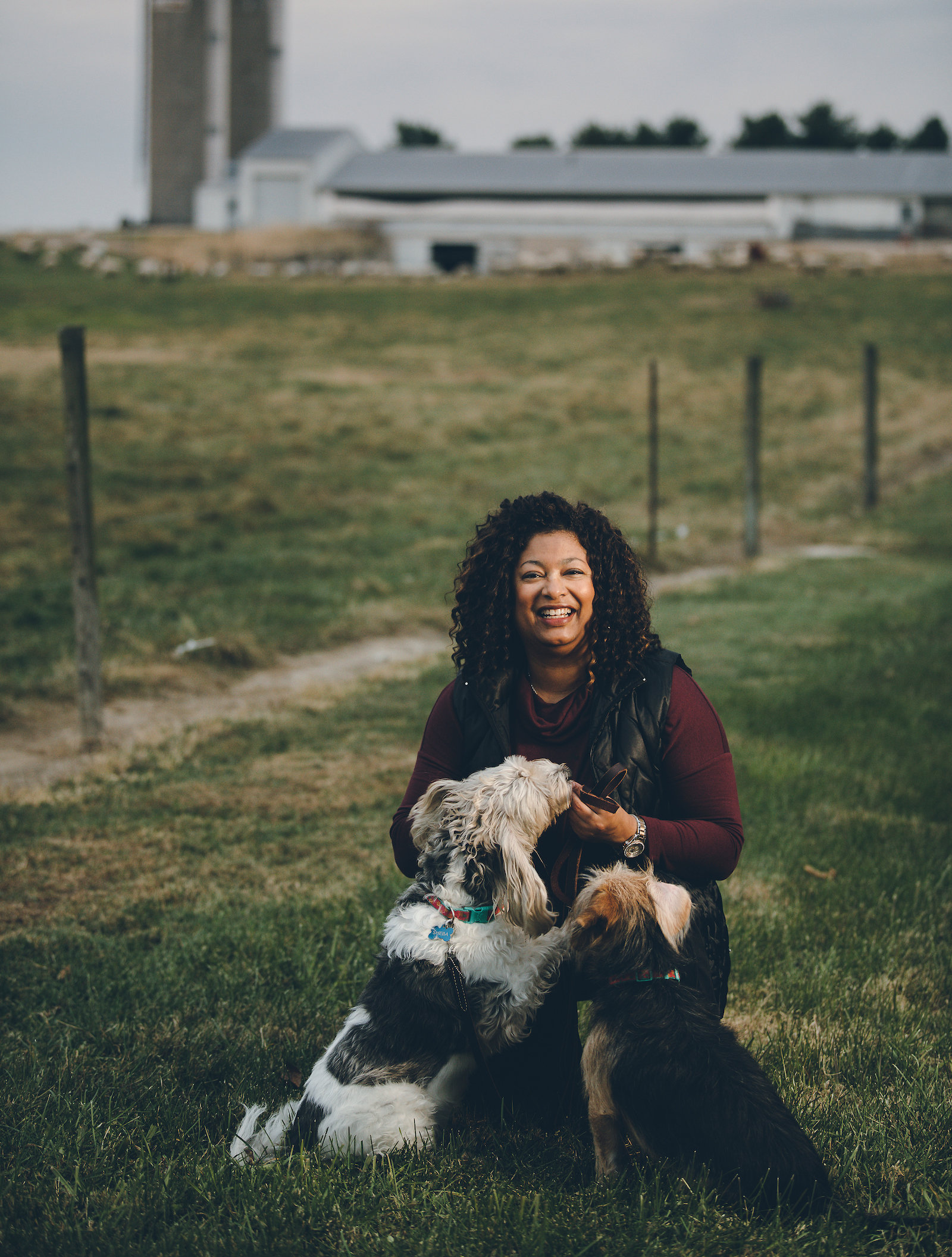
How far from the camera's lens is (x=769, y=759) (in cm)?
646

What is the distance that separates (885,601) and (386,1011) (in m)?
9.35

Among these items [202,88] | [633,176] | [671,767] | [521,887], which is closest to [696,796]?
[671,767]

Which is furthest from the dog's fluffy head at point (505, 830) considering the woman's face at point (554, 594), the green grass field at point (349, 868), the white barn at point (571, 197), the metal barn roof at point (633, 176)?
the metal barn roof at point (633, 176)

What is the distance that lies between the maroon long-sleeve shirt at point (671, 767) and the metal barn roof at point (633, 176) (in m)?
63.1

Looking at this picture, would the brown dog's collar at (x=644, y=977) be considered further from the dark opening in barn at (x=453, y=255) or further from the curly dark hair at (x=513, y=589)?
the dark opening in barn at (x=453, y=255)

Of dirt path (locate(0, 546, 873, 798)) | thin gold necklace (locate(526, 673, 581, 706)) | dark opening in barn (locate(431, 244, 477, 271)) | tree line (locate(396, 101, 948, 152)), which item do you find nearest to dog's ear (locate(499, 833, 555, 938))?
thin gold necklace (locate(526, 673, 581, 706))

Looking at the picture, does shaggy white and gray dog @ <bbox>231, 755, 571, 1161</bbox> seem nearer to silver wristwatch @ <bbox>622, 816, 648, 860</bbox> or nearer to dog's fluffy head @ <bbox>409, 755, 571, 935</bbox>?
dog's fluffy head @ <bbox>409, 755, 571, 935</bbox>

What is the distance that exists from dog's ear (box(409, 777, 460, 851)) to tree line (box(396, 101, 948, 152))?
334 ft

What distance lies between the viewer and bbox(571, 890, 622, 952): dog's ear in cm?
282

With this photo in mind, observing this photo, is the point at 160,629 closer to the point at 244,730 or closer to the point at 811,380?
the point at 244,730

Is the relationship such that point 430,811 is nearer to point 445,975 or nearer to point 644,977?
point 445,975

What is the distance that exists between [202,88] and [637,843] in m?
79.7

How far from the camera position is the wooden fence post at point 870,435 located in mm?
18047

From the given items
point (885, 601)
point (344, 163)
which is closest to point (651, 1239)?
point (885, 601)
